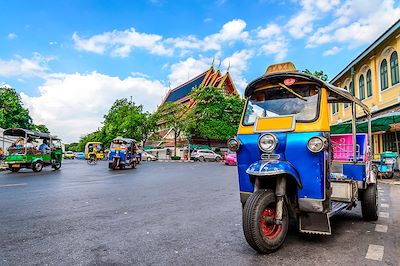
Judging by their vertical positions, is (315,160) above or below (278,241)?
above

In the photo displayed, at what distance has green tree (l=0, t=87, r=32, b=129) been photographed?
33.5 meters

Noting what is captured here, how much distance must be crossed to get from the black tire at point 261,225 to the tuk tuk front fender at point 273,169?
0.78 ft

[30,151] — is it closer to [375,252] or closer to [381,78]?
[375,252]

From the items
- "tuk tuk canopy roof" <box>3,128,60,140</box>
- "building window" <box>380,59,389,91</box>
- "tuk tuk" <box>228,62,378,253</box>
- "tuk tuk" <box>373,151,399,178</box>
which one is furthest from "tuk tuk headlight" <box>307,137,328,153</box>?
"tuk tuk canopy roof" <box>3,128,60,140</box>

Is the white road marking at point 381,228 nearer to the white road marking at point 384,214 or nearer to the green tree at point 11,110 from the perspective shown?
the white road marking at point 384,214

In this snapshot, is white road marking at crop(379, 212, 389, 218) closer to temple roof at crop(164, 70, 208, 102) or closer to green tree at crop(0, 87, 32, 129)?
green tree at crop(0, 87, 32, 129)

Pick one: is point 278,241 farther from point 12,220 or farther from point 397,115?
point 397,115

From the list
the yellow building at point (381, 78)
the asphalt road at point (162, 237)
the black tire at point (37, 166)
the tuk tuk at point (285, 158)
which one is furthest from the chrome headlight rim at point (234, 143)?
the black tire at point (37, 166)

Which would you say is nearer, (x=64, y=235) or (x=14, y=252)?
(x=14, y=252)

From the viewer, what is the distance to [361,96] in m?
21.6

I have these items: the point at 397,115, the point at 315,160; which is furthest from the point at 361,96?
the point at 315,160

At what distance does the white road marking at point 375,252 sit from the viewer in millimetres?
3434

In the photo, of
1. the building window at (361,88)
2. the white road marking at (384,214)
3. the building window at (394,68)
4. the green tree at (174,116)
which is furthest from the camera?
the green tree at (174,116)

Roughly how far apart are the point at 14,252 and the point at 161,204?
3658 millimetres
